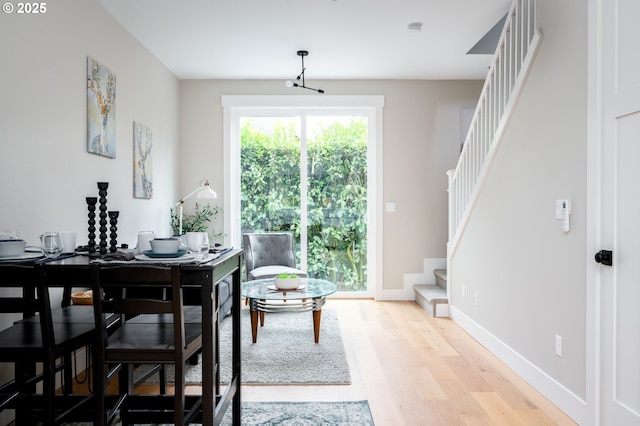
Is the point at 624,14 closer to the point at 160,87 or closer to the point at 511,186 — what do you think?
the point at 511,186

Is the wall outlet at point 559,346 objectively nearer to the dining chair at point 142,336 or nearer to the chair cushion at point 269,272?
the dining chair at point 142,336

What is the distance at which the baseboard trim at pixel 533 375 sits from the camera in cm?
235

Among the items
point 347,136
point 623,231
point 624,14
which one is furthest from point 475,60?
point 623,231

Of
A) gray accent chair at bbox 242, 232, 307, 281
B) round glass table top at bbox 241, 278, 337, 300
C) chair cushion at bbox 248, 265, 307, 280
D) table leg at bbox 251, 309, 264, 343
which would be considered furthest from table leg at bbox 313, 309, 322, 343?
gray accent chair at bbox 242, 232, 307, 281

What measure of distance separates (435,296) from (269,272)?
181 centimetres

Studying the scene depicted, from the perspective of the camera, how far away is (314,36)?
409 cm

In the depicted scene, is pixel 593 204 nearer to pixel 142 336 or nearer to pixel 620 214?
pixel 620 214

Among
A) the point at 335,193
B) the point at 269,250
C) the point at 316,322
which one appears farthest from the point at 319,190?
the point at 316,322

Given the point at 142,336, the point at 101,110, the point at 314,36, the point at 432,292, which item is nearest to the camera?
the point at 142,336

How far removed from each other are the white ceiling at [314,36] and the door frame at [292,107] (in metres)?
0.27

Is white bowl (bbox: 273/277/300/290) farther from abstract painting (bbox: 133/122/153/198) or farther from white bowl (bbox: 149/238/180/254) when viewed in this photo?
white bowl (bbox: 149/238/180/254)

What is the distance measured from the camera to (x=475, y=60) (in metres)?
4.79

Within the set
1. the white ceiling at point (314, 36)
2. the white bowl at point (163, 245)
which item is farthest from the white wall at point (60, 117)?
the white bowl at point (163, 245)

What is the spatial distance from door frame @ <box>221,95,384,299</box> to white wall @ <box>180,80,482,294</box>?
0.07m
